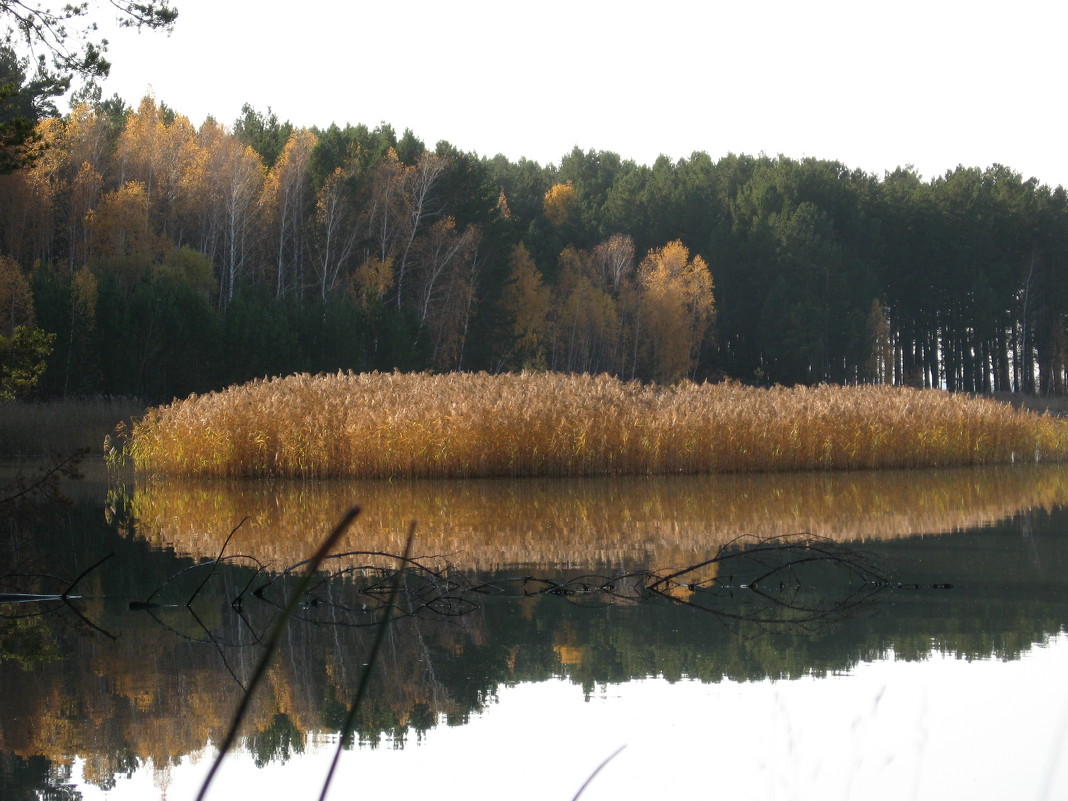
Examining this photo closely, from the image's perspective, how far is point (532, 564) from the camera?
8641 mm

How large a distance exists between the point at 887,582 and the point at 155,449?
12841mm

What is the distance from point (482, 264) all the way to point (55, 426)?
23.6 meters

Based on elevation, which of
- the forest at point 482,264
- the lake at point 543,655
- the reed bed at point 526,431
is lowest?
the lake at point 543,655

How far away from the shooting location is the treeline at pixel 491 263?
31.2 m

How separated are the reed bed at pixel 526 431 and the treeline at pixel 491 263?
9704 millimetres

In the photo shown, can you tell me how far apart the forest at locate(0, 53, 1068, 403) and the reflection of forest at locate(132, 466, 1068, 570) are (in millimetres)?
2951

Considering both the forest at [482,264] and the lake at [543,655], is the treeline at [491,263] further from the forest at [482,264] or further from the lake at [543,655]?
the lake at [543,655]

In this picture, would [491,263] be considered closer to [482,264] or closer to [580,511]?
[482,264]

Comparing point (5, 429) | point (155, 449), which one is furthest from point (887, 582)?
point (5, 429)

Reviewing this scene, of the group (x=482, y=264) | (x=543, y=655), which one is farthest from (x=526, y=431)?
(x=482, y=264)

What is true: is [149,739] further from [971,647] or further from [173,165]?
[173,165]

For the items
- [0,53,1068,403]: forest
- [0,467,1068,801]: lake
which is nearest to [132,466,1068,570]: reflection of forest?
[0,467,1068,801]: lake

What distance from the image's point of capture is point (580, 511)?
482 inches

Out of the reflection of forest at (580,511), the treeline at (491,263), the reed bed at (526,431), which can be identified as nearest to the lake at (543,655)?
the reflection of forest at (580,511)
